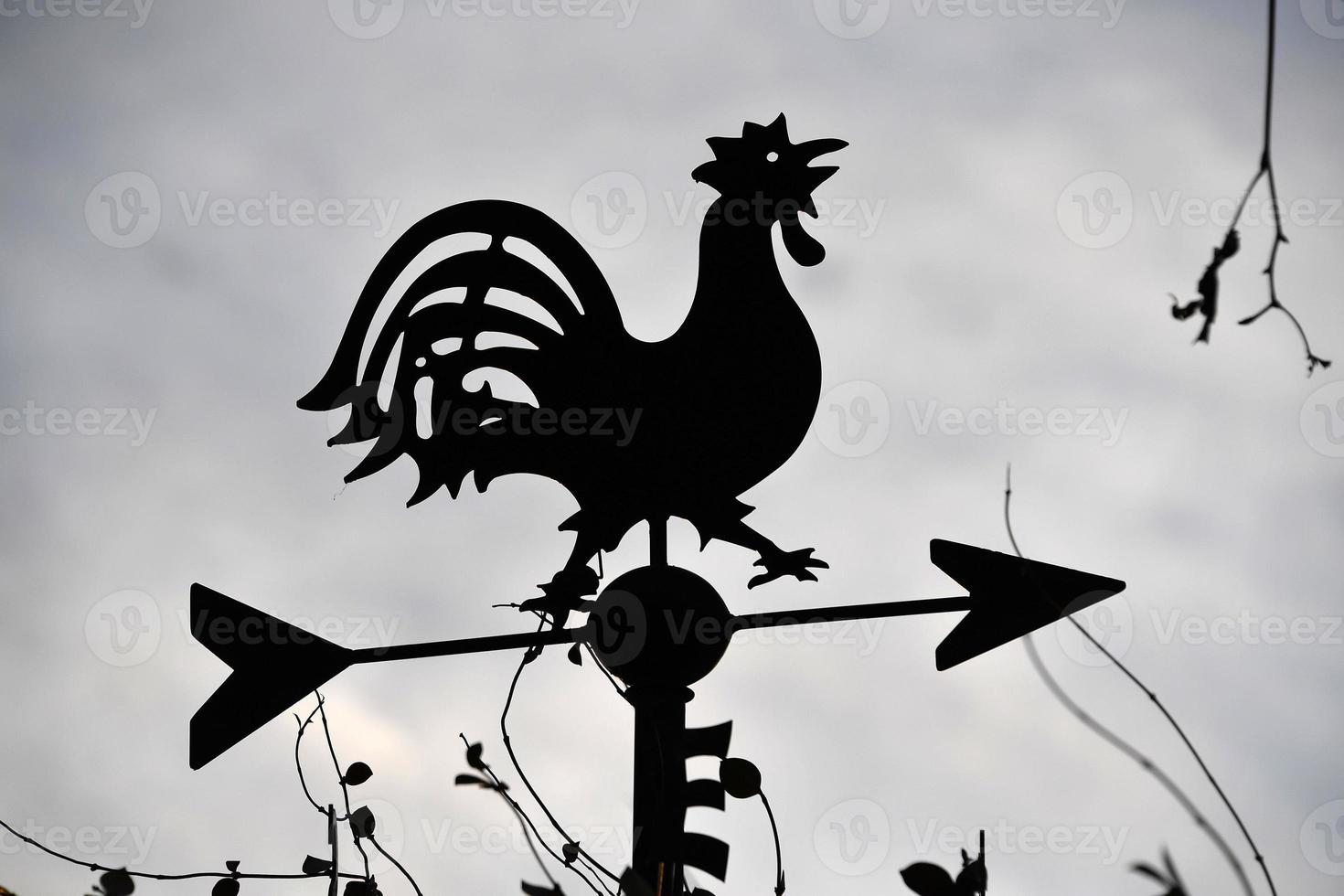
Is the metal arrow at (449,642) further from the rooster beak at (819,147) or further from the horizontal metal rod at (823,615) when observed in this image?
the rooster beak at (819,147)

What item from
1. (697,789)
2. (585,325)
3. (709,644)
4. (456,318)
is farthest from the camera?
(456,318)

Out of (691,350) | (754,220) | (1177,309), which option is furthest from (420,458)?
(1177,309)

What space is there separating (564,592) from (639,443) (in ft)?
1.03

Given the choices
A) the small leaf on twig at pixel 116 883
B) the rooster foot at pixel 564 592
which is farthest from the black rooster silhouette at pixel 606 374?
the small leaf on twig at pixel 116 883

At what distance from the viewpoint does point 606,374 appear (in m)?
2.19

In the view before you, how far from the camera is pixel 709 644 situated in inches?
61.8

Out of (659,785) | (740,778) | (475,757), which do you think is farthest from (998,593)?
(475,757)

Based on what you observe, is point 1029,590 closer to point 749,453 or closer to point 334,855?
point 749,453

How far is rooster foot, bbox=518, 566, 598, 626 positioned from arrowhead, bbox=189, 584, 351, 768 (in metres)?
0.34

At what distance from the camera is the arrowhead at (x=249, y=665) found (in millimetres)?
1851

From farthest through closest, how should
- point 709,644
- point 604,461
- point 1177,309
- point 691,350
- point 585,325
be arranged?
point 585,325 → point 691,350 → point 604,461 → point 709,644 → point 1177,309

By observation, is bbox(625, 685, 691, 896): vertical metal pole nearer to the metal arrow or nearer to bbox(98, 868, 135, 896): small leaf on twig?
the metal arrow

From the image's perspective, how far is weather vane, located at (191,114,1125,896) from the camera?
5.15ft

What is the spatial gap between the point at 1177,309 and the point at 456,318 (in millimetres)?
2042
